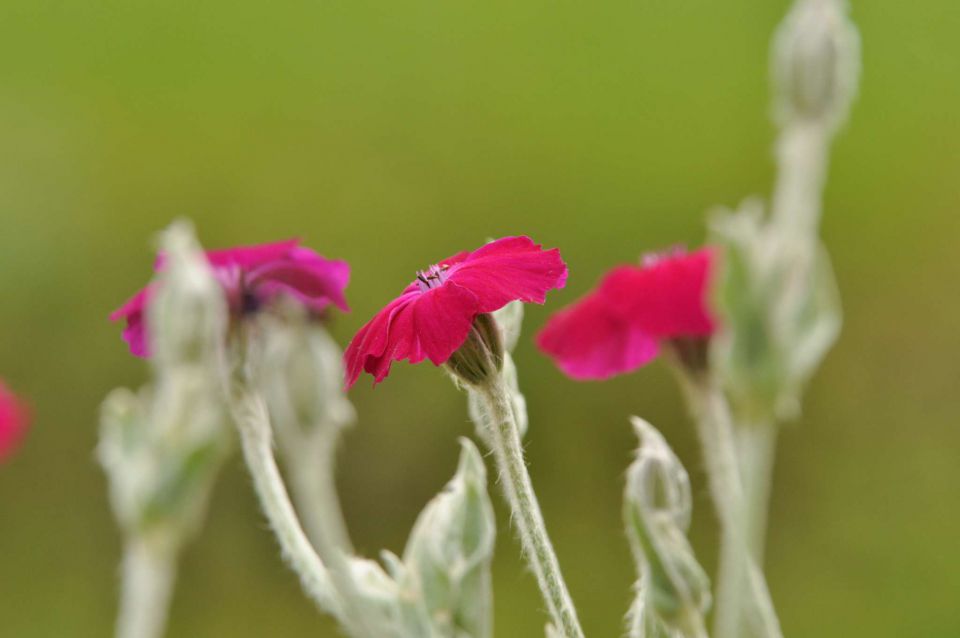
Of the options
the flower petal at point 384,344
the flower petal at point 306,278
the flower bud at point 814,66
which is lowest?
the flower petal at point 384,344

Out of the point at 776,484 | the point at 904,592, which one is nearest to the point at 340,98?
the point at 776,484

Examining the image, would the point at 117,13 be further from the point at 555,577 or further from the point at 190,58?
the point at 555,577

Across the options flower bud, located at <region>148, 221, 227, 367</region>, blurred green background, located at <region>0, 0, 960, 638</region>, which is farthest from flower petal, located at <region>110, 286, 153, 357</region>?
blurred green background, located at <region>0, 0, 960, 638</region>

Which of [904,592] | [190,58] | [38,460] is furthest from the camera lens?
[190,58]

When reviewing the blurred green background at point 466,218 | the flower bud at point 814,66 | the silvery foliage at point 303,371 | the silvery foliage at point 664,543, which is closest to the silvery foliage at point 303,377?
the silvery foliage at point 303,371

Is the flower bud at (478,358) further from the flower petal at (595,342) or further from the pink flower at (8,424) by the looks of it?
the pink flower at (8,424)

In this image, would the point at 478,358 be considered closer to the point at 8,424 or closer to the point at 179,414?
the point at 179,414

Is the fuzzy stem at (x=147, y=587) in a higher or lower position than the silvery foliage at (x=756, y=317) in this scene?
lower

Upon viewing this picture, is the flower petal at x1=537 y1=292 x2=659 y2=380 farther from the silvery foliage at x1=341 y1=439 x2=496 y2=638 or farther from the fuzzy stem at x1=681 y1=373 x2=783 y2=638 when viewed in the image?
the silvery foliage at x1=341 y1=439 x2=496 y2=638
